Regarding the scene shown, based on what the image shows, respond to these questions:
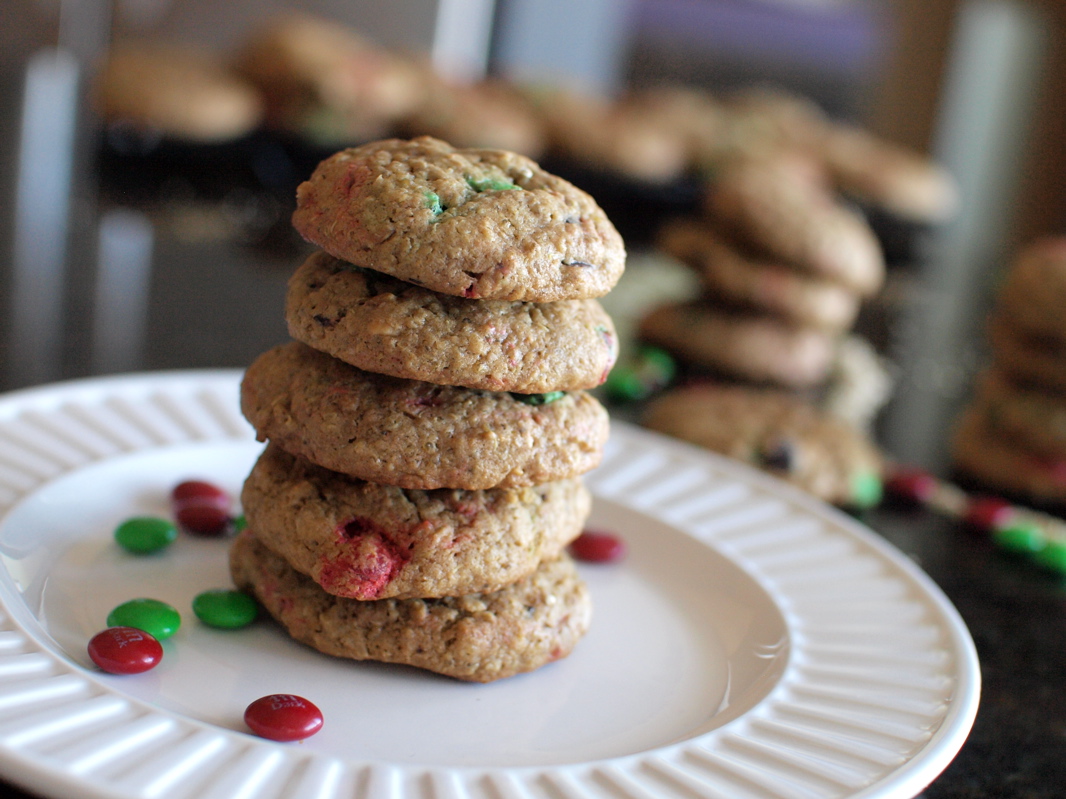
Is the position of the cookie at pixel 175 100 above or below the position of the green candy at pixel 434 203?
below

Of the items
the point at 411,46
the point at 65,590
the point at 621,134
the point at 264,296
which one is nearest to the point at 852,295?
the point at 264,296

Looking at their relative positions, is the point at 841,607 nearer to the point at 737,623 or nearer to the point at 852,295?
the point at 737,623

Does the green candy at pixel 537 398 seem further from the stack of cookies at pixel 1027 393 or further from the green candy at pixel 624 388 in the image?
the stack of cookies at pixel 1027 393

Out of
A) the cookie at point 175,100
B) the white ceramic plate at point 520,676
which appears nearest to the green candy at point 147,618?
the white ceramic plate at point 520,676

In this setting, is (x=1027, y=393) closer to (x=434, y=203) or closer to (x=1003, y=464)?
(x=1003, y=464)

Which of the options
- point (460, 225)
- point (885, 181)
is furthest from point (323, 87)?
point (460, 225)

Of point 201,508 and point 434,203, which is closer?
point 434,203

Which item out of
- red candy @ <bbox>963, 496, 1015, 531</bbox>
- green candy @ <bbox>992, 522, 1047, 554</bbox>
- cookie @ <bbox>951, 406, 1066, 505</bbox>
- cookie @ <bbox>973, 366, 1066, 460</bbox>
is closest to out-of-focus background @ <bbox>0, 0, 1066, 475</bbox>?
cookie @ <bbox>951, 406, 1066, 505</bbox>
